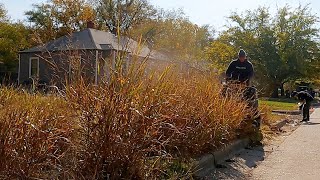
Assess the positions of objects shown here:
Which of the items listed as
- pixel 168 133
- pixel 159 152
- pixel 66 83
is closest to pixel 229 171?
pixel 168 133

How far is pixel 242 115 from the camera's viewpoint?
329 inches

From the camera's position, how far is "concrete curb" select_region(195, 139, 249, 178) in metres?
6.07

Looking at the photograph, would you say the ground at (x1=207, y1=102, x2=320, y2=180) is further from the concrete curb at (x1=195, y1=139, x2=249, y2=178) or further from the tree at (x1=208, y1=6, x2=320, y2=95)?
the tree at (x1=208, y1=6, x2=320, y2=95)

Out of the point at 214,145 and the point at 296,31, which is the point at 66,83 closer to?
the point at 214,145

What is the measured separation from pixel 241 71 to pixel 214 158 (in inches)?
169

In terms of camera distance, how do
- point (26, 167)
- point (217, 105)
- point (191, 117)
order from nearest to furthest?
point (26, 167)
point (191, 117)
point (217, 105)

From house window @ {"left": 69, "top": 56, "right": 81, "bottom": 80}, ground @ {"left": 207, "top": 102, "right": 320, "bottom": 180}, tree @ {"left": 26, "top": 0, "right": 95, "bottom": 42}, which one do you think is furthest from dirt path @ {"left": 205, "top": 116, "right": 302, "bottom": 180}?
tree @ {"left": 26, "top": 0, "right": 95, "bottom": 42}

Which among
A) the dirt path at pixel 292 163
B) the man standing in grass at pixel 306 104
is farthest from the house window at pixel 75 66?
the man standing in grass at pixel 306 104

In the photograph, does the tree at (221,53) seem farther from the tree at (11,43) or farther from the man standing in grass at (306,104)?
the man standing in grass at (306,104)

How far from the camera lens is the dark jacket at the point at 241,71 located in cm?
1048

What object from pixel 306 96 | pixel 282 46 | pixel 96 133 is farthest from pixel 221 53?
pixel 96 133

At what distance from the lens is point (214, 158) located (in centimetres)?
677

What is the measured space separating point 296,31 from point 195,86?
47450 millimetres

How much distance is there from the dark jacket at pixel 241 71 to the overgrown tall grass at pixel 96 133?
5.10 m
